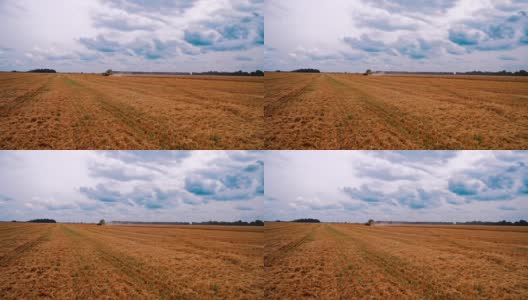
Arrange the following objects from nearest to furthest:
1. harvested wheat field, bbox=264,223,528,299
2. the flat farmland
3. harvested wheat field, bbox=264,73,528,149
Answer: harvested wheat field, bbox=264,223,528,299 < the flat farmland < harvested wheat field, bbox=264,73,528,149

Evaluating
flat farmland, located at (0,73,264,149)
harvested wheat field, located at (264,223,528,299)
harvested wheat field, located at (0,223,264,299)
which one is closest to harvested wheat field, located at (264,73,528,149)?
flat farmland, located at (0,73,264,149)

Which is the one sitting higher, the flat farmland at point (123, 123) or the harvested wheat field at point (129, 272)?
the flat farmland at point (123, 123)

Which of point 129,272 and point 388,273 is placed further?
point 129,272

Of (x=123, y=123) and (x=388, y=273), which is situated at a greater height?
(x=123, y=123)

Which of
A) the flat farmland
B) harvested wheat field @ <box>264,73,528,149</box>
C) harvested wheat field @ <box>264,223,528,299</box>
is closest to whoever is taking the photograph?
harvested wheat field @ <box>264,223,528,299</box>

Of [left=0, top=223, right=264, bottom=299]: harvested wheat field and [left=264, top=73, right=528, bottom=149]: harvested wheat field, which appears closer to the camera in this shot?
[left=0, top=223, right=264, bottom=299]: harvested wheat field

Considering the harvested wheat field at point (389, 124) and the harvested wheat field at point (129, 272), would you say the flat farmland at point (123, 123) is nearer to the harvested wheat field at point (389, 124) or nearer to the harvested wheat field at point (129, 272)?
the harvested wheat field at point (389, 124)

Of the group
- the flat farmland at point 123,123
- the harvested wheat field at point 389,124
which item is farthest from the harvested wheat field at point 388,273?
the flat farmland at point 123,123

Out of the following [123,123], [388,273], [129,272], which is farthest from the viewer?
[123,123]

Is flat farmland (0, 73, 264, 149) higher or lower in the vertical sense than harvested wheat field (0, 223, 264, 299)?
higher

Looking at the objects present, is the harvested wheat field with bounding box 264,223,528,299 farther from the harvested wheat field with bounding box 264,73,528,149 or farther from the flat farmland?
the flat farmland

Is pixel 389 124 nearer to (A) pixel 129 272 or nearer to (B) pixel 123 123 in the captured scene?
(B) pixel 123 123

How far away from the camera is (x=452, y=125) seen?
11641 mm

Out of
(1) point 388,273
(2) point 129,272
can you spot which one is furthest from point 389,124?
(2) point 129,272
